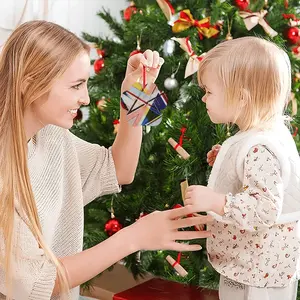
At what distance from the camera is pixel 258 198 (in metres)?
1.33

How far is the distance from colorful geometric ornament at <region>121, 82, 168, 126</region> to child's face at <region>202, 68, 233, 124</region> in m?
0.13

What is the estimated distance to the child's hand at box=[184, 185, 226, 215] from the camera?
134 cm

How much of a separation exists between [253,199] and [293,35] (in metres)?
0.79

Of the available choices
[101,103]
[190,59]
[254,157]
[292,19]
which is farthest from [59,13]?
[254,157]

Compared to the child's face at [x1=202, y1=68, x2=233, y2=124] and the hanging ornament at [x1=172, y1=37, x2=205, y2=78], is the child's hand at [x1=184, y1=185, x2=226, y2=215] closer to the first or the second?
the child's face at [x1=202, y1=68, x2=233, y2=124]

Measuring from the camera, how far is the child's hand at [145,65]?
1472 mm

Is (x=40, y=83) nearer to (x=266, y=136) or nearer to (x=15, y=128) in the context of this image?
(x=15, y=128)

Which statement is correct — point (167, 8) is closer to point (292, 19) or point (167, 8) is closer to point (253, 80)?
point (292, 19)

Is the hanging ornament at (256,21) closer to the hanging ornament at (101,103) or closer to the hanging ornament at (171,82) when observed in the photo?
the hanging ornament at (171,82)

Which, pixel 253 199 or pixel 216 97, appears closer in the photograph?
pixel 253 199

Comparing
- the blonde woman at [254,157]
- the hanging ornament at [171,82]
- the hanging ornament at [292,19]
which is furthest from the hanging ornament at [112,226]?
the hanging ornament at [292,19]

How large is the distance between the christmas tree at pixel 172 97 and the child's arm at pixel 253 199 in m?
0.42

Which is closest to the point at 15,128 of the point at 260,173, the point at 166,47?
the point at 260,173

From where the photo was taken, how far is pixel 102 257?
53.7 inches
